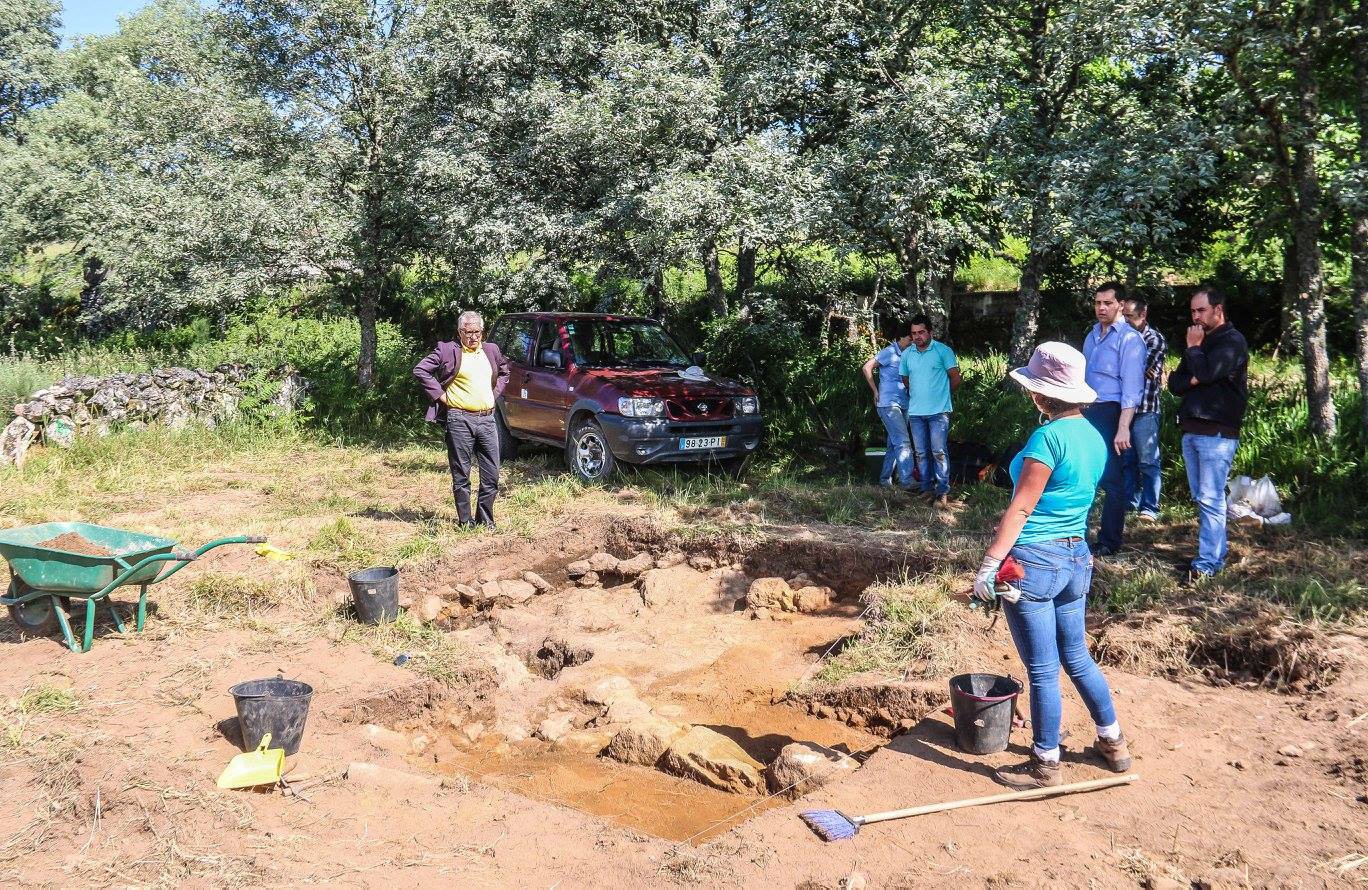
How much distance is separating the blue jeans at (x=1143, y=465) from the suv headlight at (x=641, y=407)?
4.33 metres

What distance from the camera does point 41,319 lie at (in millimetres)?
21500

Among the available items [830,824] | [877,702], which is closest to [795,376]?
[877,702]

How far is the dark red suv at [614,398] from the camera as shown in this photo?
970cm

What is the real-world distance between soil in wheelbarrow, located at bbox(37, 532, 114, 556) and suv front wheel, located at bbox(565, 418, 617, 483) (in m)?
4.70

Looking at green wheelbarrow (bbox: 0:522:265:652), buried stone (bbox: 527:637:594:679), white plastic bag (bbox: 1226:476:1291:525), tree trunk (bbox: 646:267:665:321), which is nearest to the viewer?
green wheelbarrow (bbox: 0:522:265:652)

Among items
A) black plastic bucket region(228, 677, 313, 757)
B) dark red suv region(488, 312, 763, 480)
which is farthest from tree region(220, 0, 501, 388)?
black plastic bucket region(228, 677, 313, 757)

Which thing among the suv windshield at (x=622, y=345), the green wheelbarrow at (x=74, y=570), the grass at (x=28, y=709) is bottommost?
the grass at (x=28, y=709)

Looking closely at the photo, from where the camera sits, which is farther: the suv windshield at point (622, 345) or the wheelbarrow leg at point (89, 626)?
the suv windshield at point (622, 345)

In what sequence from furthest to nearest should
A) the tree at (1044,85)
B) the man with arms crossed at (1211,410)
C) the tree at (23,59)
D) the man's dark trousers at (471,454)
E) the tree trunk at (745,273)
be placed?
the tree at (23,59)
the tree trunk at (745,273)
the man's dark trousers at (471,454)
the tree at (1044,85)
the man with arms crossed at (1211,410)

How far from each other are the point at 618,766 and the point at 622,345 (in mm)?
6473

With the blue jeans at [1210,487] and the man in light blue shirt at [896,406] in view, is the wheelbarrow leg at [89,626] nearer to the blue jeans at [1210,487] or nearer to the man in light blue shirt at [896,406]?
the man in light blue shirt at [896,406]

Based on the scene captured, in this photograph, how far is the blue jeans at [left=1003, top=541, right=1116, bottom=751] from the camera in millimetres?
3994

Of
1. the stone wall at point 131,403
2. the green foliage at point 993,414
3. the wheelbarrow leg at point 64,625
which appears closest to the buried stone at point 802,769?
the wheelbarrow leg at point 64,625

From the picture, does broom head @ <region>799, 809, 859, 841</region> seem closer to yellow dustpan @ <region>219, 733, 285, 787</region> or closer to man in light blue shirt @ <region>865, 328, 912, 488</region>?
yellow dustpan @ <region>219, 733, 285, 787</region>
